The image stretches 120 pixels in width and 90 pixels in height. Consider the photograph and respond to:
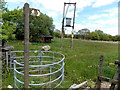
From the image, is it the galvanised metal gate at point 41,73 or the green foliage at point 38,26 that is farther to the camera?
the green foliage at point 38,26

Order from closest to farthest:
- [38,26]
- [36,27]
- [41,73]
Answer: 1. [41,73]
2. [36,27]
3. [38,26]

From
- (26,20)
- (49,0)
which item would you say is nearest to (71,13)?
(49,0)

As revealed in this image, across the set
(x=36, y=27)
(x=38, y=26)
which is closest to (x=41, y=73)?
(x=36, y=27)

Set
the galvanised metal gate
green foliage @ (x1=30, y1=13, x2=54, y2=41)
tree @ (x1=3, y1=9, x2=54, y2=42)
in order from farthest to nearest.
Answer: green foliage @ (x1=30, y1=13, x2=54, y2=41), tree @ (x1=3, y1=9, x2=54, y2=42), the galvanised metal gate

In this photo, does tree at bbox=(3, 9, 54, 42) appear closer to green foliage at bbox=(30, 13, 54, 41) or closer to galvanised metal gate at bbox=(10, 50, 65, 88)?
green foliage at bbox=(30, 13, 54, 41)

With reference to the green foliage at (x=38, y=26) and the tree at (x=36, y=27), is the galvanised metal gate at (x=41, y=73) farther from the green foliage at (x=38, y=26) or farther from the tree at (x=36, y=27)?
the green foliage at (x=38, y=26)

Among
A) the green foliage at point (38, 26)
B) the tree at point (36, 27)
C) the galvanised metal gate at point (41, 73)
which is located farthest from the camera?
the green foliage at point (38, 26)

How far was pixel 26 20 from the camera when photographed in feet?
4.71

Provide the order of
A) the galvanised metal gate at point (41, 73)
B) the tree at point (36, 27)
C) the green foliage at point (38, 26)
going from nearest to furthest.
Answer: the galvanised metal gate at point (41, 73) < the tree at point (36, 27) < the green foliage at point (38, 26)

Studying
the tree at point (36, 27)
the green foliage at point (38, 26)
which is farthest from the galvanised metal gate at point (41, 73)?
the green foliage at point (38, 26)

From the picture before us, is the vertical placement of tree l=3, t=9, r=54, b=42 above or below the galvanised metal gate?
above

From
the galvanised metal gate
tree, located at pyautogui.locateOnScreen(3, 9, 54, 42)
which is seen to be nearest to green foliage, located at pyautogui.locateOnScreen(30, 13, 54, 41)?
tree, located at pyautogui.locateOnScreen(3, 9, 54, 42)

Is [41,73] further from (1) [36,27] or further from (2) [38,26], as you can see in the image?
(2) [38,26]

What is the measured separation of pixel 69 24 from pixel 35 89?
5.46 meters
